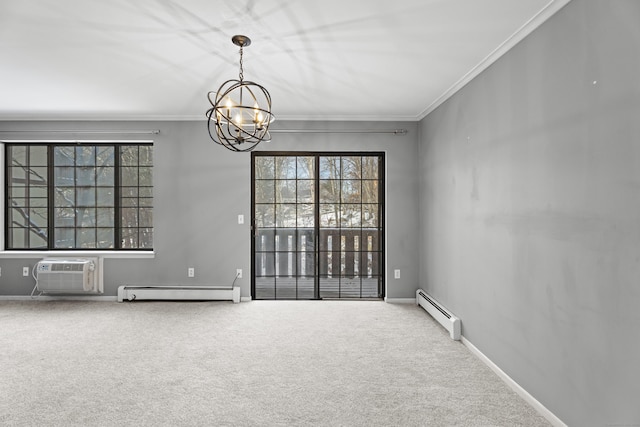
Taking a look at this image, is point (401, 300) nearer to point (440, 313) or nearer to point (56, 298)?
point (440, 313)

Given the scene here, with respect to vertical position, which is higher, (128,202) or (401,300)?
(128,202)

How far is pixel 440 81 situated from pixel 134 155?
4044 mm

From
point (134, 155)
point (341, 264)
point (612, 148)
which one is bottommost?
point (341, 264)

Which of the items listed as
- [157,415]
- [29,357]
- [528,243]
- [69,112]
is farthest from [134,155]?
[528,243]

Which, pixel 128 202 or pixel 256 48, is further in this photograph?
pixel 128 202

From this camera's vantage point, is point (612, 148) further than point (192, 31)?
No

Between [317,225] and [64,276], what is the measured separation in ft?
10.9

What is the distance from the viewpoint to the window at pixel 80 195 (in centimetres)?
492

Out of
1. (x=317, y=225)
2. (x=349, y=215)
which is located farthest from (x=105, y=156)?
(x=349, y=215)

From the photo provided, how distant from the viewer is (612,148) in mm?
1712

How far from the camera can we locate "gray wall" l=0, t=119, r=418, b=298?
15.7ft

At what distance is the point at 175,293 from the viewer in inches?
186

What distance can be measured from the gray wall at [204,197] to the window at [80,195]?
266 millimetres

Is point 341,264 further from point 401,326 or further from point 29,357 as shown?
point 29,357
